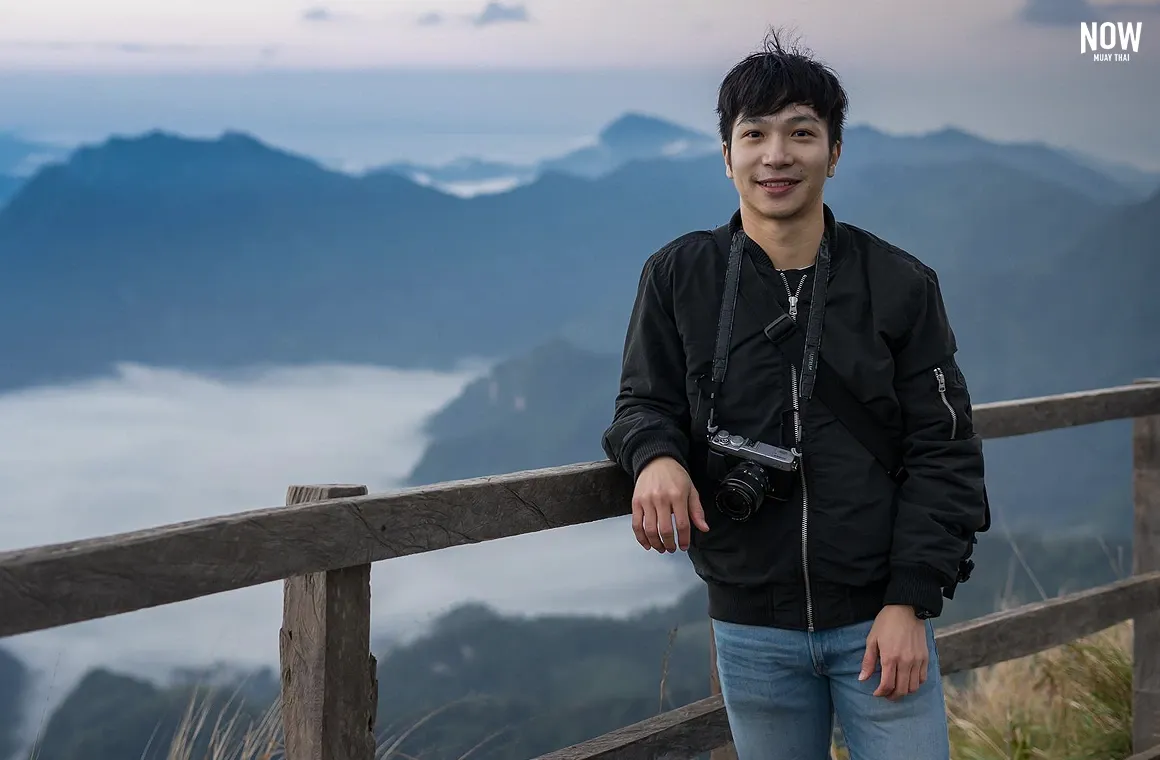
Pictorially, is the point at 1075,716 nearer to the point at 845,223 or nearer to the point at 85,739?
the point at 845,223

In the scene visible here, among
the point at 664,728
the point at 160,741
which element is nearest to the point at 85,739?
the point at 160,741

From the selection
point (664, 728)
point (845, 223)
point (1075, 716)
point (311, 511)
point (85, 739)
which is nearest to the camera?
point (311, 511)

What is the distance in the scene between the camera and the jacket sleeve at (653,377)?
1.78 metres

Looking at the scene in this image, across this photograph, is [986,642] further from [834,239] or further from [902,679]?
[834,239]

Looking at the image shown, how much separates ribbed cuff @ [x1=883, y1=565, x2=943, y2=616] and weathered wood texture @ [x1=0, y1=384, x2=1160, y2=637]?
1.63 feet

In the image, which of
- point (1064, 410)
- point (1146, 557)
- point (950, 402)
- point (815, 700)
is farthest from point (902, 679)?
point (1146, 557)

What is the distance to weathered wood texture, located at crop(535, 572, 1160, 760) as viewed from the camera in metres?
2.15

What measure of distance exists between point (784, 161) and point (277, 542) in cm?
82

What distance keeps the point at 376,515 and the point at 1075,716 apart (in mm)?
2803

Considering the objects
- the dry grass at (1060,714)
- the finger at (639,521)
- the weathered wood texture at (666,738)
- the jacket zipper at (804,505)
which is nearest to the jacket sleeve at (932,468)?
the jacket zipper at (804,505)

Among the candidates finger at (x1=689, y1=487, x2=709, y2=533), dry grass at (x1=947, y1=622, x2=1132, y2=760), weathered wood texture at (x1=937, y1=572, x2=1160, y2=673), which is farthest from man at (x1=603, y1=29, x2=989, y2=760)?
dry grass at (x1=947, y1=622, x2=1132, y2=760)

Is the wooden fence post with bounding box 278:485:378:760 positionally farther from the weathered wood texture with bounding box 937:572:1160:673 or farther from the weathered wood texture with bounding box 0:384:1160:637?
the weathered wood texture with bounding box 937:572:1160:673

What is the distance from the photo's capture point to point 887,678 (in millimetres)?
1683

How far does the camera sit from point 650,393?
1.80m
